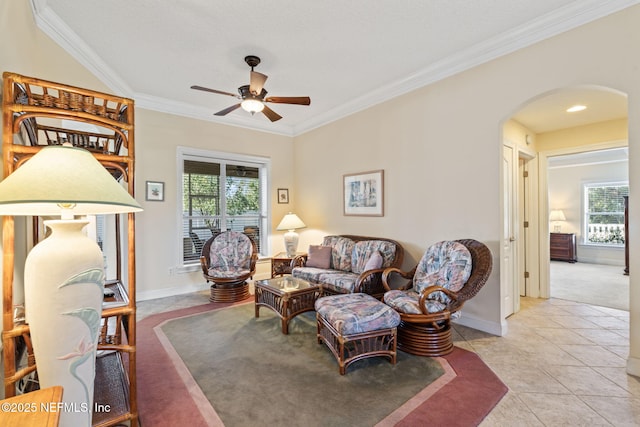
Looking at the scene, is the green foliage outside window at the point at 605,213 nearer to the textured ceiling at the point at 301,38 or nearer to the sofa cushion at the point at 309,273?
the textured ceiling at the point at 301,38

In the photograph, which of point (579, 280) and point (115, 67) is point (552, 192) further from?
point (115, 67)

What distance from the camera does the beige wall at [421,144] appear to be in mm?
2289

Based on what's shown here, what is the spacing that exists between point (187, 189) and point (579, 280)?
7.41m

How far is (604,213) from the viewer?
7309 millimetres

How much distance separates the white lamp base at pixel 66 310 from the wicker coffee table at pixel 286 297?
1877mm

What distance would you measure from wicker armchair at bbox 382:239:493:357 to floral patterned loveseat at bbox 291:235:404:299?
0.55m

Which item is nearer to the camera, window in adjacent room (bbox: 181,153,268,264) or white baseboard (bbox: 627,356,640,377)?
white baseboard (bbox: 627,356,640,377)

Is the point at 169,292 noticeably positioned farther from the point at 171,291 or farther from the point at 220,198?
the point at 220,198

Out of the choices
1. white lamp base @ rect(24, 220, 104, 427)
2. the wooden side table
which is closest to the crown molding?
the wooden side table

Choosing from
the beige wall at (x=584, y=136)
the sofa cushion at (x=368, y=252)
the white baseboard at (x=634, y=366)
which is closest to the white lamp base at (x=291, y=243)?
the sofa cushion at (x=368, y=252)

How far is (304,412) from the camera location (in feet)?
6.22

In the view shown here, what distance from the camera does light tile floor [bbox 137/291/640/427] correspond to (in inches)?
73.2

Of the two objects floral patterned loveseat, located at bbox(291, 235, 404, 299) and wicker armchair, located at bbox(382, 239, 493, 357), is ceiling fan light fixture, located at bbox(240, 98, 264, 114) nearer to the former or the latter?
floral patterned loveseat, located at bbox(291, 235, 404, 299)

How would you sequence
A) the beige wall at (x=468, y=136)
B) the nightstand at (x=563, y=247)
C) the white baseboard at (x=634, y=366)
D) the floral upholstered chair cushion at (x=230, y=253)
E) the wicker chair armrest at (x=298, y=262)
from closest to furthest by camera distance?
the white baseboard at (x=634, y=366), the beige wall at (x=468, y=136), the wicker chair armrest at (x=298, y=262), the floral upholstered chair cushion at (x=230, y=253), the nightstand at (x=563, y=247)
